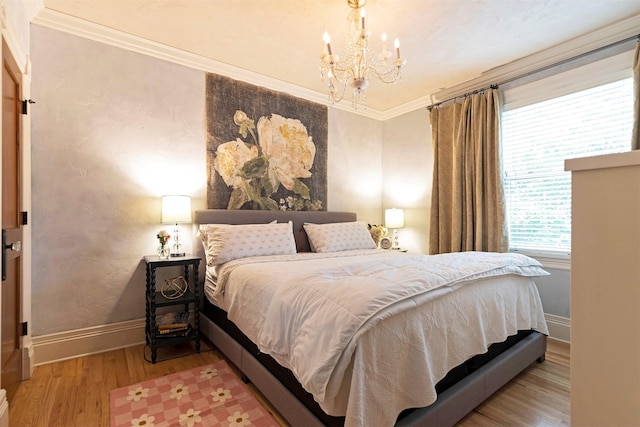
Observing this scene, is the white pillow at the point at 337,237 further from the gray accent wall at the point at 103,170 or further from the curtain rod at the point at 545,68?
the curtain rod at the point at 545,68

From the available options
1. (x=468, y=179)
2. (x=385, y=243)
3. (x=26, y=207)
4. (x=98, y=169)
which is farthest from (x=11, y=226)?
(x=468, y=179)

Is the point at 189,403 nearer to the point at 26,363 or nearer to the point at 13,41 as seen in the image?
the point at 26,363

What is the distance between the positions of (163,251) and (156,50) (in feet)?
6.25

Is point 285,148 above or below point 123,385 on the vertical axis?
above

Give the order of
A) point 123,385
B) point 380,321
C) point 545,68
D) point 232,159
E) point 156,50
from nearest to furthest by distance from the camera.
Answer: point 380,321 → point 123,385 → point 156,50 → point 545,68 → point 232,159

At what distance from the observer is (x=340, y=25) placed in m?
2.60

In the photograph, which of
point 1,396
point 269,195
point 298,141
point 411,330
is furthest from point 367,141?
point 1,396

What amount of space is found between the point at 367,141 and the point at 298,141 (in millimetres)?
1268

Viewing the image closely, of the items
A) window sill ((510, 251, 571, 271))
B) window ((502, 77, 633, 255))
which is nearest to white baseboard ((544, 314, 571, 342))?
window sill ((510, 251, 571, 271))

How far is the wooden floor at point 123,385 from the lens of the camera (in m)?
1.72

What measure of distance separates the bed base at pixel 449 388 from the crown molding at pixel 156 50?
8.62 ft

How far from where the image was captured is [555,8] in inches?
92.8

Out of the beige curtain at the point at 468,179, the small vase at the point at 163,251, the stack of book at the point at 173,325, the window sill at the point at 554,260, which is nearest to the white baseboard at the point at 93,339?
the stack of book at the point at 173,325

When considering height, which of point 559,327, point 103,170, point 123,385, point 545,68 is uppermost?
point 545,68
